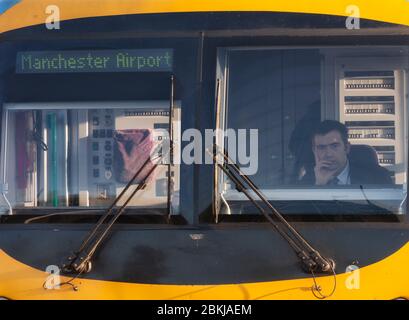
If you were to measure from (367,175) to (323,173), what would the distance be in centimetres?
25

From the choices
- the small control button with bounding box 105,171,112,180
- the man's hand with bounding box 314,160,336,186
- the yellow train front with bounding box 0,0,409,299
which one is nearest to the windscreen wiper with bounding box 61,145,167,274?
the yellow train front with bounding box 0,0,409,299

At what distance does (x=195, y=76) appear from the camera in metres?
3.91

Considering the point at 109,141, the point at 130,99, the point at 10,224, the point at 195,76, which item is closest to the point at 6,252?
the point at 10,224

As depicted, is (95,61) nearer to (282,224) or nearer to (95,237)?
(95,237)

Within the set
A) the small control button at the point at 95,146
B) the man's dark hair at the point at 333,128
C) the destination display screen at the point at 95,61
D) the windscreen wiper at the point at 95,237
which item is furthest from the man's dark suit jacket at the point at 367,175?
the small control button at the point at 95,146

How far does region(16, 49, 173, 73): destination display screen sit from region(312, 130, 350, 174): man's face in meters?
0.96

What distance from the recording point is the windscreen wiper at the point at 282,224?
11.8ft

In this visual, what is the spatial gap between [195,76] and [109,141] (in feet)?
2.08

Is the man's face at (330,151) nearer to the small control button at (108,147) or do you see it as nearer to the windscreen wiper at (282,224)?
the windscreen wiper at (282,224)

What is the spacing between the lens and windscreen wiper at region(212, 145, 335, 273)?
3.61 m

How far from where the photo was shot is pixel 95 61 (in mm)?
4000

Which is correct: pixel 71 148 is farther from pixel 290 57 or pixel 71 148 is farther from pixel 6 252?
pixel 290 57

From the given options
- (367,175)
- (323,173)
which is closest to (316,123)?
(323,173)

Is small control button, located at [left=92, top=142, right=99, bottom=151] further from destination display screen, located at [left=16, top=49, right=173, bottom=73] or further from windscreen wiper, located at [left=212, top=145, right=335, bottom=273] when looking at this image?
windscreen wiper, located at [left=212, top=145, right=335, bottom=273]
